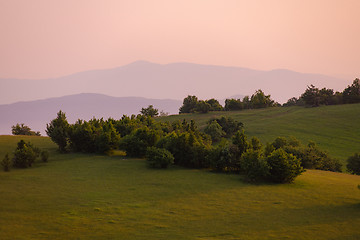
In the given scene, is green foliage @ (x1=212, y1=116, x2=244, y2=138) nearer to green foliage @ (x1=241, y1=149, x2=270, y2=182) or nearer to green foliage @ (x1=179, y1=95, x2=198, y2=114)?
green foliage @ (x1=241, y1=149, x2=270, y2=182)

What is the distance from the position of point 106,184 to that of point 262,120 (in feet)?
196

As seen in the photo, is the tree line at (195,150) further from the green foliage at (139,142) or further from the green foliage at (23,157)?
the green foliage at (23,157)

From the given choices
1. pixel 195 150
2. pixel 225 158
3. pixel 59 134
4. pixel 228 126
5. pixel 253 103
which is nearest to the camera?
pixel 225 158

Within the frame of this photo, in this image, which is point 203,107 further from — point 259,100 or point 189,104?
point 259,100

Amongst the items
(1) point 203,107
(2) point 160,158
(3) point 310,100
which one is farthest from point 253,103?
(2) point 160,158

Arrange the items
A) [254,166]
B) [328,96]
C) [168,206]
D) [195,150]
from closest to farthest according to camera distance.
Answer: [168,206], [254,166], [195,150], [328,96]

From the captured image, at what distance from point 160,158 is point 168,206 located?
392 inches

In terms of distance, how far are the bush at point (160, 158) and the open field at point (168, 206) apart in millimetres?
1415

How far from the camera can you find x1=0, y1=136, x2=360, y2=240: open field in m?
12.0

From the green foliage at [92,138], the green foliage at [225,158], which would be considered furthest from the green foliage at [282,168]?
the green foliage at [92,138]

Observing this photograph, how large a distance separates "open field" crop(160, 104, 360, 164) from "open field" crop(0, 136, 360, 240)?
104 feet

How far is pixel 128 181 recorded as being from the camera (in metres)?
20.8

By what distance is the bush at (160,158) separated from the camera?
2520cm

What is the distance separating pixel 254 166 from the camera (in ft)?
70.3
